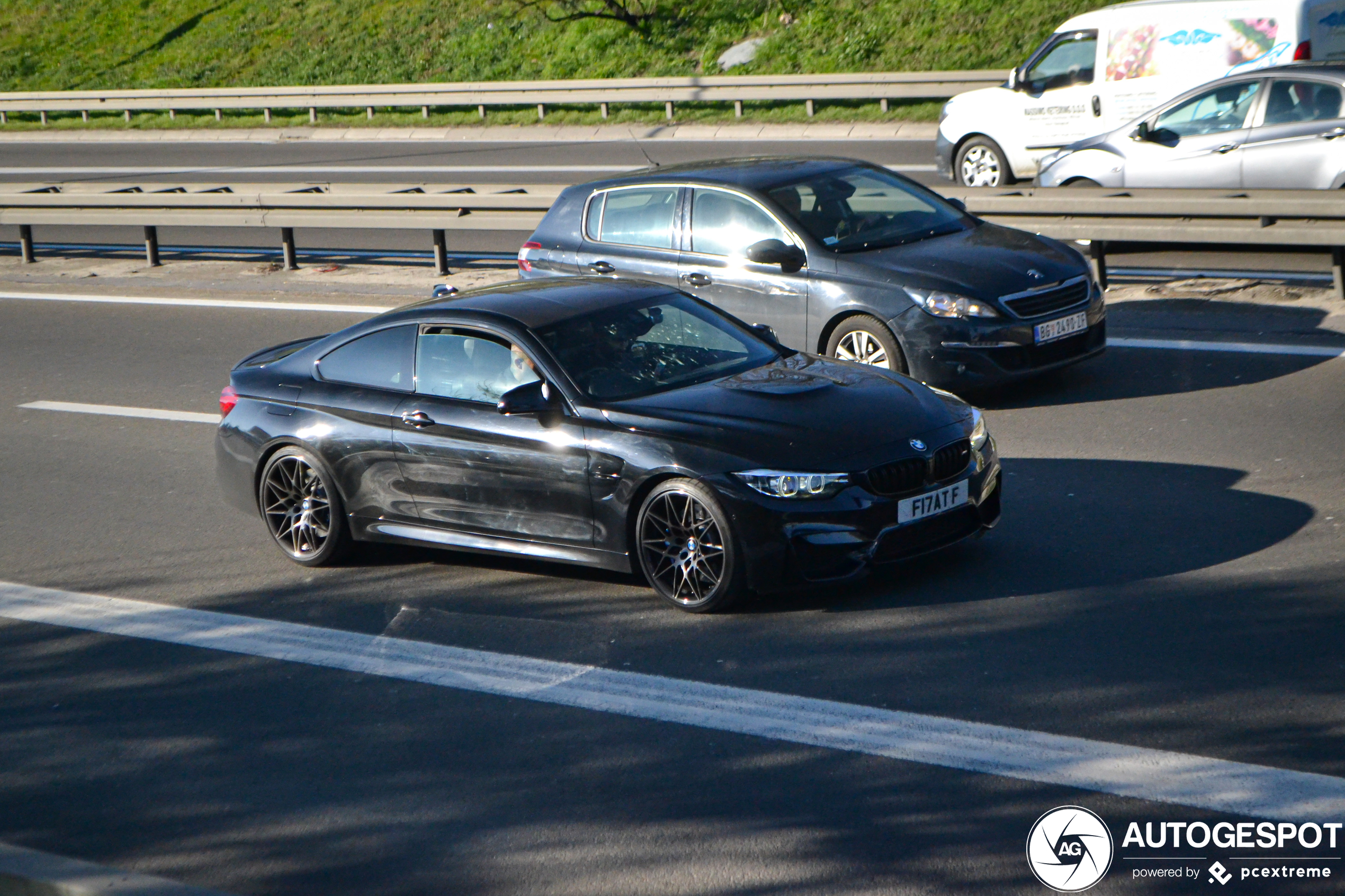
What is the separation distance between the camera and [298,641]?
655 cm

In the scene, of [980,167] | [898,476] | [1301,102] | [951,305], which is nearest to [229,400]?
[898,476]

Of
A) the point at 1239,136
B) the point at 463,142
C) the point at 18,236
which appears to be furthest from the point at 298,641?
the point at 463,142

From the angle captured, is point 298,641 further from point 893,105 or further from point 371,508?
point 893,105

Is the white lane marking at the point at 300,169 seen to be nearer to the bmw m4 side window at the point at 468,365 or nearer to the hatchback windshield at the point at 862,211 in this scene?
the hatchback windshield at the point at 862,211

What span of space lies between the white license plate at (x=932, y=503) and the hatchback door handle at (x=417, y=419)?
2.34 metres

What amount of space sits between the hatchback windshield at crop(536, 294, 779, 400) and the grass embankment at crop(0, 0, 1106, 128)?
59.3 feet

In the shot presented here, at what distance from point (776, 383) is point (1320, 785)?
310 cm

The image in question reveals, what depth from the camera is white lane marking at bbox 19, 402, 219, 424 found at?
424 inches

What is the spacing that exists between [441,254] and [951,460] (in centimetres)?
990

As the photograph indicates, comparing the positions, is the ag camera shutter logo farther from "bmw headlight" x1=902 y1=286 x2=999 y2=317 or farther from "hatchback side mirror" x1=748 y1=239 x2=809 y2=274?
"hatchback side mirror" x1=748 y1=239 x2=809 y2=274

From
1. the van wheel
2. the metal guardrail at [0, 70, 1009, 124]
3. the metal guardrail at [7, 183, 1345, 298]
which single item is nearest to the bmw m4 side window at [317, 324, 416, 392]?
the metal guardrail at [7, 183, 1345, 298]

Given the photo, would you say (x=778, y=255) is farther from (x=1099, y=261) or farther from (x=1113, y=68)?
(x=1113, y=68)

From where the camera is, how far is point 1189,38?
16219 mm

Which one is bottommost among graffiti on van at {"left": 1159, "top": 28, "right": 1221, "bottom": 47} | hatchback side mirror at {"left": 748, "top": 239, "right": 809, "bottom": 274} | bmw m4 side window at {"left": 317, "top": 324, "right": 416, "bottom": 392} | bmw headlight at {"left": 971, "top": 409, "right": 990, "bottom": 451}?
bmw headlight at {"left": 971, "top": 409, "right": 990, "bottom": 451}
